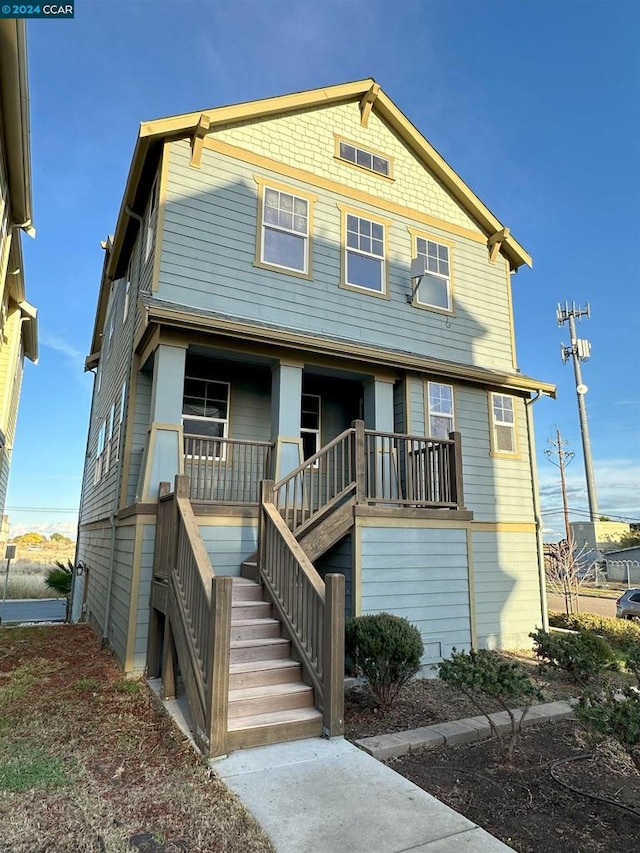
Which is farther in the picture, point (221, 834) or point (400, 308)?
point (400, 308)

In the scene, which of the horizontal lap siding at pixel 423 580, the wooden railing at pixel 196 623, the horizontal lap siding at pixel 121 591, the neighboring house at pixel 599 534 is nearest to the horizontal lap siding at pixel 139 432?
the horizontal lap siding at pixel 121 591

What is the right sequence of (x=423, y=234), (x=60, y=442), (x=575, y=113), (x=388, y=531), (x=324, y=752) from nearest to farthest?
(x=324, y=752)
(x=388, y=531)
(x=423, y=234)
(x=575, y=113)
(x=60, y=442)

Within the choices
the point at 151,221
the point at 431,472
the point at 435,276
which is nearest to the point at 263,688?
the point at 431,472

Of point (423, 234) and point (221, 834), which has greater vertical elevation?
point (423, 234)

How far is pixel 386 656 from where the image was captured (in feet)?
17.4

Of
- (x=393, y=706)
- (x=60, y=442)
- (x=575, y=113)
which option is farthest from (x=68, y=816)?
(x=60, y=442)

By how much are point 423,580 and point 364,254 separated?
6.08 m

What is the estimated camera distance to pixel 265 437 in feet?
30.8

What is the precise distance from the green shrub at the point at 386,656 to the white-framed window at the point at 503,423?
19.6ft

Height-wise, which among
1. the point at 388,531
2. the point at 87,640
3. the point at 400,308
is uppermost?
the point at 400,308

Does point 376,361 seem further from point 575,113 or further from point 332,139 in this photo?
point 575,113

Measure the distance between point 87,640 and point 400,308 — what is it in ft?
27.2

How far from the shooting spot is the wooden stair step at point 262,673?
4590 mm

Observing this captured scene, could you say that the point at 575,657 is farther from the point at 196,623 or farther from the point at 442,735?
the point at 196,623
